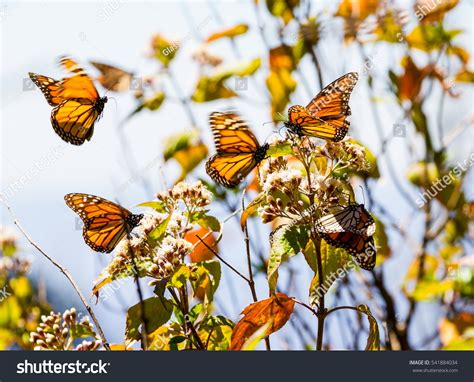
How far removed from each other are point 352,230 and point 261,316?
276mm

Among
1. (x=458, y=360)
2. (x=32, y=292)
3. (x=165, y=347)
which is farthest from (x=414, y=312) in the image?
(x=32, y=292)

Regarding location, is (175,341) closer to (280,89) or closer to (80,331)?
(80,331)

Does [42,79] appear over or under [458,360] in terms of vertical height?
over

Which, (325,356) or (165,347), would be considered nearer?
(325,356)

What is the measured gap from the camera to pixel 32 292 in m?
3.07

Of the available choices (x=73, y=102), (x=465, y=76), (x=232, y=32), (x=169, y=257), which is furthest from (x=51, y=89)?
(x=465, y=76)

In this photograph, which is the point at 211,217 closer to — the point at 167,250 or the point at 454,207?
the point at 167,250

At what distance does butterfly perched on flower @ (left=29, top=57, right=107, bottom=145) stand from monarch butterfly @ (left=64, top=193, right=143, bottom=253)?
0.44m

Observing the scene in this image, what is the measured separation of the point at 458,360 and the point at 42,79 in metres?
1.63

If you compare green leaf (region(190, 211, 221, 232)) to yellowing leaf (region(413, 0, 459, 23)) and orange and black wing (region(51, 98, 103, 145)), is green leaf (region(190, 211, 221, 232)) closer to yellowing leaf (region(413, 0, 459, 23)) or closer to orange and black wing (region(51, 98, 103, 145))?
orange and black wing (region(51, 98, 103, 145))

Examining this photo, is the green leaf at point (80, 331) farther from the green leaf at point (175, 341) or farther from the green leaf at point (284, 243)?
the green leaf at point (284, 243)

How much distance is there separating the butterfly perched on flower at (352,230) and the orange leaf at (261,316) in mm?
173

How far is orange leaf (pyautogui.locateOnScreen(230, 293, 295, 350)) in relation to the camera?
1.25 m

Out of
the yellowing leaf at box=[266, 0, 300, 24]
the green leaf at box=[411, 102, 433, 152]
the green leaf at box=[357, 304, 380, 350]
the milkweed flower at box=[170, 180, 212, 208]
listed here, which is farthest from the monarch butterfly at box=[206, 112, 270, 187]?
the green leaf at box=[411, 102, 433, 152]
